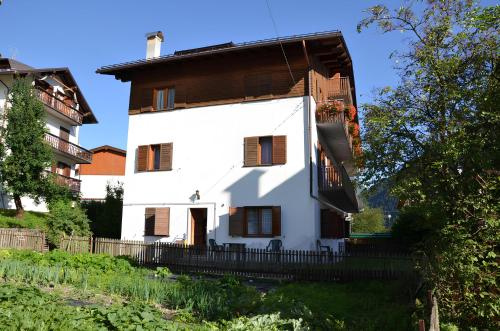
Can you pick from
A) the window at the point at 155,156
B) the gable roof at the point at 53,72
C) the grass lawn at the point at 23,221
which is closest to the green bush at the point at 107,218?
the grass lawn at the point at 23,221

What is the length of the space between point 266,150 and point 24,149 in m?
14.6

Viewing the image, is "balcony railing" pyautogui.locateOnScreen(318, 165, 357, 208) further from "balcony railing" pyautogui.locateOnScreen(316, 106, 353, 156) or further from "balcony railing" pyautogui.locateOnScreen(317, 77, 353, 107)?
"balcony railing" pyautogui.locateOnScreen(317, 77, 353, 107)

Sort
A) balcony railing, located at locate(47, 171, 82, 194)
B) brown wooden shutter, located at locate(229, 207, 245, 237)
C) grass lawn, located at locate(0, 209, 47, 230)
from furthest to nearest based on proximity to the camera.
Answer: balcony railing, located at locate(47, 171, 82, 194), grass lawn, located at locate(0, 209, 47, 230), brown wooden shutter, located at locate(229, 207, 245, 237)

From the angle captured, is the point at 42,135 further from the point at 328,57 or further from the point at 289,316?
the point at 289,316

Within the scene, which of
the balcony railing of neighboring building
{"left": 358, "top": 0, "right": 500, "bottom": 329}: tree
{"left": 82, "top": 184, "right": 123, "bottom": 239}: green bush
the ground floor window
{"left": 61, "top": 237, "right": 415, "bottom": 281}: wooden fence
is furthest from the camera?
the balcony railing of neighboring building

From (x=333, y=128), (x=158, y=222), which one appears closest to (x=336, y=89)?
(x=333, y=128)

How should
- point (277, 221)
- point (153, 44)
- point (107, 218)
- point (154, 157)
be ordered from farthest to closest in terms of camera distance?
point (107, 218) < point (153, 44) < point (154, 157) < point (277, 221)

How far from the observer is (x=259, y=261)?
50.1 ft

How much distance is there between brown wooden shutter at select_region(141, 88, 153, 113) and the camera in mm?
21902

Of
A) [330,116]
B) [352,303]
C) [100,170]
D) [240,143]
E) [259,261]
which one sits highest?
[100,170]

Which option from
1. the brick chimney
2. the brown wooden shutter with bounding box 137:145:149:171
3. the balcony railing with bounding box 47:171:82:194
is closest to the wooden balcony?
the brown wooden shutter with bounding box 137:145:149:171

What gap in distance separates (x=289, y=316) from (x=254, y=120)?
42.8 feet

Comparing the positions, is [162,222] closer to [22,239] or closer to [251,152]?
[251,152]

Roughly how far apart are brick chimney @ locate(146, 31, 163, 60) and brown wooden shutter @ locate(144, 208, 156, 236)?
806 cm
